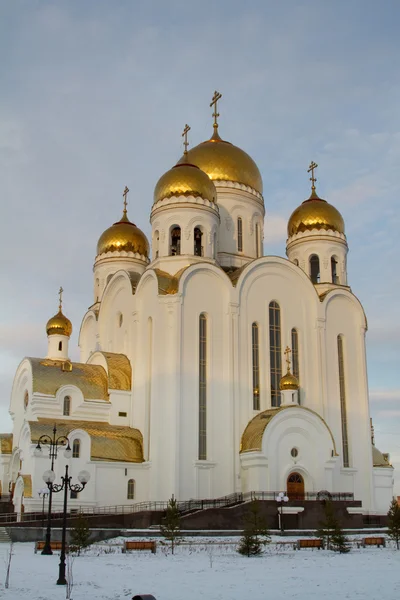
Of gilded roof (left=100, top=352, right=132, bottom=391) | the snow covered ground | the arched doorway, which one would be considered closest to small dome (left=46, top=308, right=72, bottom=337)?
gilded roof (left=100, top=352, right=132, bottom=391)

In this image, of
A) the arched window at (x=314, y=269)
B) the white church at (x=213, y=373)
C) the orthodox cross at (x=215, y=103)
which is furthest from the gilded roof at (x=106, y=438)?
the orthodox cross at (x=215, y=103)

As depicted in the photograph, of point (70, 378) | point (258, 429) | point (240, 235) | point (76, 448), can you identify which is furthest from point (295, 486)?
point (240, 235)

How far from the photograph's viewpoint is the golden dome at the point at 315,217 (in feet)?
116

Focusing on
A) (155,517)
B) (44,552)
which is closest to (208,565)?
(44,552)

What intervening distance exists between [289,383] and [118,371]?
7504 mm

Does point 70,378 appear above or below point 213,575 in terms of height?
above

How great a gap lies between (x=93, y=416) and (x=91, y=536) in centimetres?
962

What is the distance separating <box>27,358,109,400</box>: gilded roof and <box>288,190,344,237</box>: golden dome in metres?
12.5

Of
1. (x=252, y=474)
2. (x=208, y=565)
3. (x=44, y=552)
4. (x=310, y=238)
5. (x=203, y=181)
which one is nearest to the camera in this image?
(x=208, y=565)

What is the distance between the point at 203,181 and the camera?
31.8 m

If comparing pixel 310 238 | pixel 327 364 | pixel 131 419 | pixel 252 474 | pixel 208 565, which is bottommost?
pixel 208 565

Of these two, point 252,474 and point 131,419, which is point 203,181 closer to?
point 131,419

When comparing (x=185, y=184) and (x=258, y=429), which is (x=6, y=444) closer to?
(x=258, y=429)

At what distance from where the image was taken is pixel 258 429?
1085 inches
